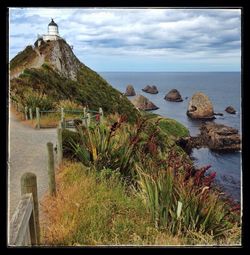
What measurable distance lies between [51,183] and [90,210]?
50 cm

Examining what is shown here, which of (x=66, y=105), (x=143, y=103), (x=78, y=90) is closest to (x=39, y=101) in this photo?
(x=66, y=105)

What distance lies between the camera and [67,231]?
4016 mm

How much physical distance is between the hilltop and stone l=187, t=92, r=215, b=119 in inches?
26.5

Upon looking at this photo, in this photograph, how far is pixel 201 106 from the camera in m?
4.44

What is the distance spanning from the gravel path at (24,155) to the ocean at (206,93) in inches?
39.6

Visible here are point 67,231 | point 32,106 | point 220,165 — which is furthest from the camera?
point 32,106

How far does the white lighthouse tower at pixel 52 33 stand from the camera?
4.36 metres

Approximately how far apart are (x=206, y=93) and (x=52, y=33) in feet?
5.46

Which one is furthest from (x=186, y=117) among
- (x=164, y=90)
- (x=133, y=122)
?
(x=133, y=122)

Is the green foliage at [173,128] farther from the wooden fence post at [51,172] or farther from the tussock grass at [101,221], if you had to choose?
the wooden fence post at [51,172]

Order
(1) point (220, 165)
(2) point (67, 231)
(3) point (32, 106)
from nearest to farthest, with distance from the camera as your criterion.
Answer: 1. (2) point (67, 231)
2. (1) point (220, 165)
3. (3) point (32, 106)

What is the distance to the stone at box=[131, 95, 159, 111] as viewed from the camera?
181 inches

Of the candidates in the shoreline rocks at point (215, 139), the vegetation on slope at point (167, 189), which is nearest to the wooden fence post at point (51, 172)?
the vegetation on slope at point (167, 189)
